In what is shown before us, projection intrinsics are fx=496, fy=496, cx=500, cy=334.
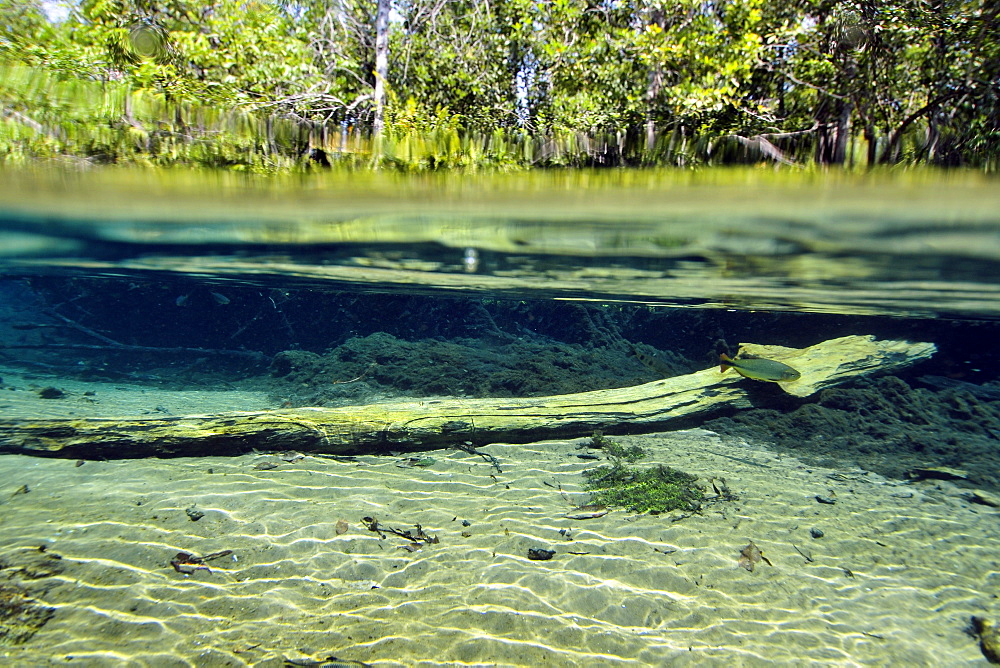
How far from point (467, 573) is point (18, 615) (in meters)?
4.50

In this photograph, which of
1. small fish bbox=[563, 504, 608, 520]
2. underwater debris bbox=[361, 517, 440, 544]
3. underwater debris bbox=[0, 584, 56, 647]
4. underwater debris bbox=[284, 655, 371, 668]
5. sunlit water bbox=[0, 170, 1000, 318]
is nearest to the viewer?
underwater debris bbox=[284, 655, 371, 668]

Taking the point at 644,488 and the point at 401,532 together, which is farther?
the point at 644,488

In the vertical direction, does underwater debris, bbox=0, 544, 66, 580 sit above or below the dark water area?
above

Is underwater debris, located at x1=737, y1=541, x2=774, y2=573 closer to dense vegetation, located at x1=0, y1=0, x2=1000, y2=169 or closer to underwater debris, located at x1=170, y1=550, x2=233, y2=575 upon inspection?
A: dense vegetation, located at x1=0, y1=0, x2=1000, y2=169

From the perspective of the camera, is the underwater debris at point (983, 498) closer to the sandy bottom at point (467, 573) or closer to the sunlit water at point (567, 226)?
the sandy bottom at point (467, 573)

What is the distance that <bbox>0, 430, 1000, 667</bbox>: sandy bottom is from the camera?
489 centimetres

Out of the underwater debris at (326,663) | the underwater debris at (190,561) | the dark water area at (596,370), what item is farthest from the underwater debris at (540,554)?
the dark water area at (596,370)

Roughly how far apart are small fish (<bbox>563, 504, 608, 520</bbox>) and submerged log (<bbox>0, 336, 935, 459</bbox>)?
3142mm

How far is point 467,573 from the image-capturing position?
235 inches

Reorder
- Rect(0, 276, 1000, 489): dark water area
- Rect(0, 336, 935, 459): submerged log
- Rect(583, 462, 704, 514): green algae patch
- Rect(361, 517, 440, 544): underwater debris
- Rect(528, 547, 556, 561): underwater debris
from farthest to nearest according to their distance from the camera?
Rect(0, 276, 1000, 489): dark water area < Rect(0, 336, 935, 459): submerged log < Rect(583, 462, 704, 514): green algae patch < Rect(361, 517, 440, 544): underwater debris < Rect(528, 547, 556, 561): underwater debris

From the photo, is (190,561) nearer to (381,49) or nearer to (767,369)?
(381,49)

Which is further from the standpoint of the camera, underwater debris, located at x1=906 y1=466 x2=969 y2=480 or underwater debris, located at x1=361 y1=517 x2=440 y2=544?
underwater debris, located at x1=906 y1=466 x2=969 y2=480

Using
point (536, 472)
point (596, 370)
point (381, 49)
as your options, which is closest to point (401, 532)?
point (536, 472)

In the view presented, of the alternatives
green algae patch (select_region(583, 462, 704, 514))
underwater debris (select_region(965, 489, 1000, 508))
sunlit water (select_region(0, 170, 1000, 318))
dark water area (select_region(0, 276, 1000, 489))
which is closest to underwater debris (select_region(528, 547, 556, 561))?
green algae patch (select_region(583, 462, 704, 514))
